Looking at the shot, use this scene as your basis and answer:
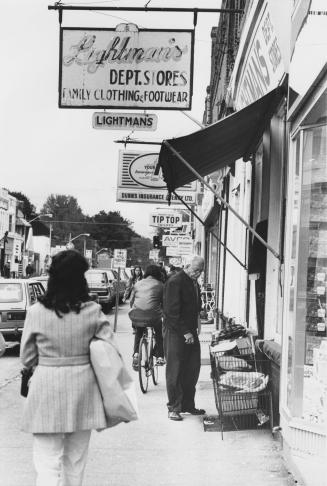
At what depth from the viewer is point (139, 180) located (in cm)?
1809

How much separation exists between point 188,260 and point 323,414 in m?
3.46

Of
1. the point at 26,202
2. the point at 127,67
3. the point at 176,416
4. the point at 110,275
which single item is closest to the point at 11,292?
the point at 127,67

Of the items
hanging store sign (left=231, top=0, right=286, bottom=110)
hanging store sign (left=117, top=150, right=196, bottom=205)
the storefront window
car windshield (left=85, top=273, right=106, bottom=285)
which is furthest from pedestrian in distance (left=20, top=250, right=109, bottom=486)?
car windshield (left=85, top=273, right=106, bottom=285)

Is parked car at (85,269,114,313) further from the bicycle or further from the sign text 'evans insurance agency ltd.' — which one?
the sign text 'evans insurance agency ltd.'

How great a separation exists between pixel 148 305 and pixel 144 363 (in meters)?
0.83

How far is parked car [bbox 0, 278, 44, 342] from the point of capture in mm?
14992

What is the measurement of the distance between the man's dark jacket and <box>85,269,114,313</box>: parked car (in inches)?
816

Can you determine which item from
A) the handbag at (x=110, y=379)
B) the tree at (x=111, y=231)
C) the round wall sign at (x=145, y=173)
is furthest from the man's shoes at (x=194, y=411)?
the tree at (x=111, y=231)

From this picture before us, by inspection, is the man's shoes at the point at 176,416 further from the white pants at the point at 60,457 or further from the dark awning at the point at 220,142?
the white pants at the point at 60,457

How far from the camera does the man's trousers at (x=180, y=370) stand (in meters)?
8.48

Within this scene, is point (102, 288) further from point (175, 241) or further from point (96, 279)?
point (175, 241)

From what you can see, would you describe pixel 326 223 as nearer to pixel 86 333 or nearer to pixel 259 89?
pixel 86 333

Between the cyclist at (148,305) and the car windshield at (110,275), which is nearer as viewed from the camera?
the cyclist at (148,305)

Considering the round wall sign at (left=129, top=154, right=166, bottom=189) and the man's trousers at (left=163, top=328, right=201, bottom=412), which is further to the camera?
the round wall sign at (left=129, top=154, right=166, bottom=189)
